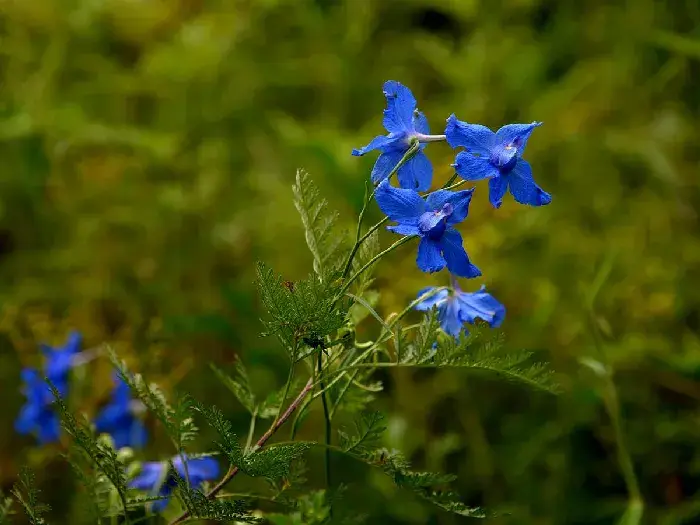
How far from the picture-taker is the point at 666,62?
6.66ft

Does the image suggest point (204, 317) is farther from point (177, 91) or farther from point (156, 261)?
point (177, 91)

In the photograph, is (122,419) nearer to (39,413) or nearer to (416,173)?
(39,413)

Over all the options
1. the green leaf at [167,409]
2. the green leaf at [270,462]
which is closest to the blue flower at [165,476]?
the green leaf at [167,409]

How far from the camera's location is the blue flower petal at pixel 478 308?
80 centimetres

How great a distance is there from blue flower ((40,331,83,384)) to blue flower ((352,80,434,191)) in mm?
843

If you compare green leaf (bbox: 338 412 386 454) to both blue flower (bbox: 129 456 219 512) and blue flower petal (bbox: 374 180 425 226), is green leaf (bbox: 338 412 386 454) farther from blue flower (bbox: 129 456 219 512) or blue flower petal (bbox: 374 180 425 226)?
blue flower (bbox: 129 456 219 512)

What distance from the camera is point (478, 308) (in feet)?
2.64

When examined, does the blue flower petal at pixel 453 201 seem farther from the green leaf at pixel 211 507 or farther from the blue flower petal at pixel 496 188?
the green leaf at pixel 211 507

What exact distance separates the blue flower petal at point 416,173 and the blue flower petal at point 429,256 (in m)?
0.09

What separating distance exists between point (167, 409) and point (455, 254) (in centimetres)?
31

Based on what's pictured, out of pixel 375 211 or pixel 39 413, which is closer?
pixel 39 413

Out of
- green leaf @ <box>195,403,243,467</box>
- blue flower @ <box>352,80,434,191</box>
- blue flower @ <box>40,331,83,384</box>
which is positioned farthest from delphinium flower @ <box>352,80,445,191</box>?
blue flower @ <box>40,331,83,384</box>

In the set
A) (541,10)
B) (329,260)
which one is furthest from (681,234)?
(329,260)

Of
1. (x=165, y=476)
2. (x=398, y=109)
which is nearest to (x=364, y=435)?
(x=398, y=109)
